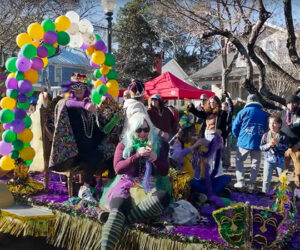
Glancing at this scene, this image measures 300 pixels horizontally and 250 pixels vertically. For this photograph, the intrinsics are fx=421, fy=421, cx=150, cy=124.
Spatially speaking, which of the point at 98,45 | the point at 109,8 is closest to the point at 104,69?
the point at 98,45

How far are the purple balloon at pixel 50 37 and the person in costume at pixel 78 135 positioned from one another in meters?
0.55

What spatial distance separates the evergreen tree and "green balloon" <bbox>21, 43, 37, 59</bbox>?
72.5 feet

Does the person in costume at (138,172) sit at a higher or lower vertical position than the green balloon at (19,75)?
lower

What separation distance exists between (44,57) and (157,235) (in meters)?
3.03

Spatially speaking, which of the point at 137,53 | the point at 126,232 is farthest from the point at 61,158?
the point at 137,53

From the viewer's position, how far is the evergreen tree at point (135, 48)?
27.7 meters

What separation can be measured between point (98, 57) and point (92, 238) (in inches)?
121

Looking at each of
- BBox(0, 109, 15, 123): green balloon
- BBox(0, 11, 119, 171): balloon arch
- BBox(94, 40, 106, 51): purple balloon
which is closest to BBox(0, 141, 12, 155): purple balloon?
BBox(0, 11, 119, 171): balloon arch

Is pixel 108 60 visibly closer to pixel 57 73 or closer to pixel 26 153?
pixel 26 153

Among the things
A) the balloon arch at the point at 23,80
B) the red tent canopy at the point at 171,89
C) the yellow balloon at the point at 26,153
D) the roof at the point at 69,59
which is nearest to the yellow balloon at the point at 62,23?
the balloon arch at the point at 23,80

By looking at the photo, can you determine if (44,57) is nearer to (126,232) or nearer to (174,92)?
(126,232)

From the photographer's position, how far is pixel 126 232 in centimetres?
384

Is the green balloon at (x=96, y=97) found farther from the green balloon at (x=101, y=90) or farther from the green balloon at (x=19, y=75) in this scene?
the green balloon at (x=19, y=75)

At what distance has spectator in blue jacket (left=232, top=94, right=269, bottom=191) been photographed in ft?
23.1
